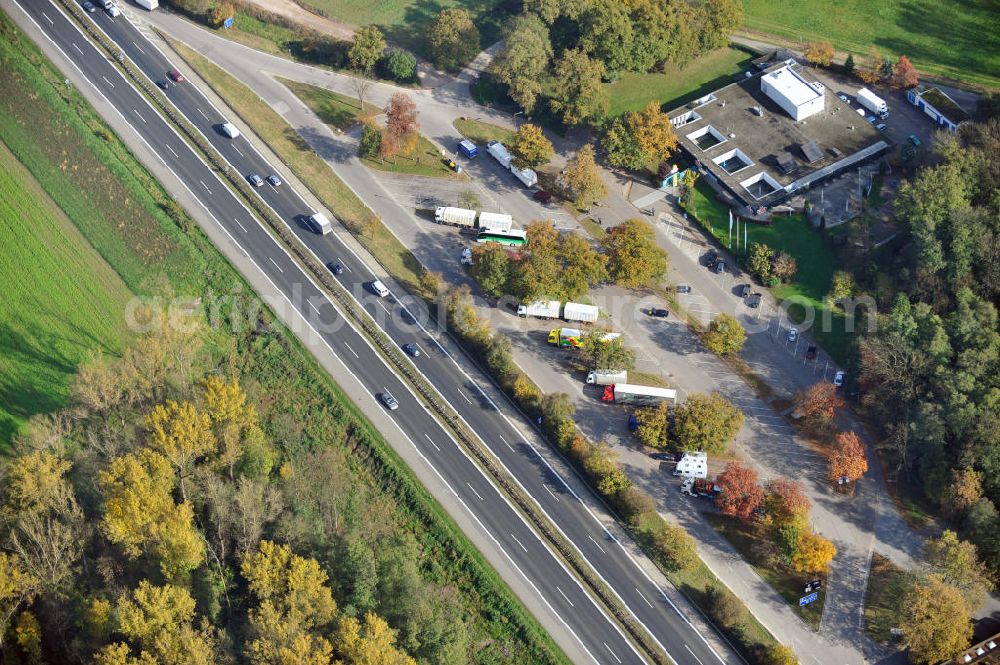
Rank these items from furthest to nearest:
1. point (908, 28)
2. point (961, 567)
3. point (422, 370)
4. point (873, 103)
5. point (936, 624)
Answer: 1. point (908, 28)
2. point (873, 103)
3. point (422, 370)
4. point (961, 567)
5. point (936, 624)

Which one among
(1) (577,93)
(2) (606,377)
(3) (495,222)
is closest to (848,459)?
(2) (606,377)

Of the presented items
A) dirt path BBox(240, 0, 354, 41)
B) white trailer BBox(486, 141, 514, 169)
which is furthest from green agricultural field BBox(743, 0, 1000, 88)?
dirt path BBox(240, 0, 354, 41)

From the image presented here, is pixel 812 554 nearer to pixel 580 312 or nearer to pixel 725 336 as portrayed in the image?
pixel 725 336

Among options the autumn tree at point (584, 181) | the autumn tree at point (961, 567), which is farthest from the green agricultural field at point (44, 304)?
the autumn tree at point (961, 567)

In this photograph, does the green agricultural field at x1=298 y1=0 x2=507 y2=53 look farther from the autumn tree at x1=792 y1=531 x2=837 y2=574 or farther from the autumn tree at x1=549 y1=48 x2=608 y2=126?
the autumn tree at x1=792 y1=531 x2=837 y2=574

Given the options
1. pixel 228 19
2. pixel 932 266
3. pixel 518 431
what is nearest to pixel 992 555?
pixel 932 266

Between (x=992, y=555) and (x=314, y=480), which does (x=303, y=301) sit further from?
(x=992, y=555)

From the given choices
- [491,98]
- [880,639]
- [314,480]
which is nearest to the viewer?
[880,639]
